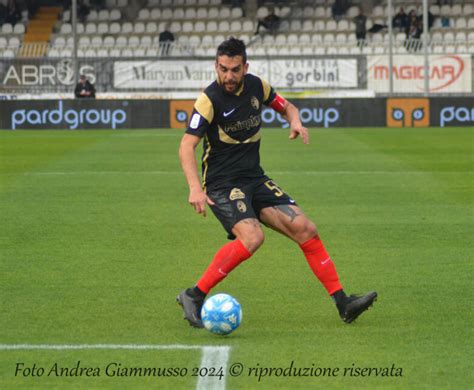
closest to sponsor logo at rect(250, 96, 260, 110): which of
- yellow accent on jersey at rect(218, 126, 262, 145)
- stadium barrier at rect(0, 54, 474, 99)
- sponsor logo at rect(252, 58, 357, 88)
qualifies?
yellow accent on jersey at rect(218, 126, 262, 145)

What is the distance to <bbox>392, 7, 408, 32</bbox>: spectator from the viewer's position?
40781mm

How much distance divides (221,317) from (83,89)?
29.3 metres

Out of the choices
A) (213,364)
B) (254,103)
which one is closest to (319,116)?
(254,103)

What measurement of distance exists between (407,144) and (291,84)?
43.3 ft

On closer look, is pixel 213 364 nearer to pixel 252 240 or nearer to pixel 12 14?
pixel 252 240

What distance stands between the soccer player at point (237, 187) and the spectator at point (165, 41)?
107ft

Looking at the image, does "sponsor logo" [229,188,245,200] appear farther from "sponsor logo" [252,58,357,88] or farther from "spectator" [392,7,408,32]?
"spectator" [392,7,408,32]

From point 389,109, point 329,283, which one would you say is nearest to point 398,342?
point 329,283

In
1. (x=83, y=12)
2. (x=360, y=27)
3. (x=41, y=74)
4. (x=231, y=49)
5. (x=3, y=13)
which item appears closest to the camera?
(x=231, y=49)

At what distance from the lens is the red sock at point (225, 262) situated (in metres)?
7.39

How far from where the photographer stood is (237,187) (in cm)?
754

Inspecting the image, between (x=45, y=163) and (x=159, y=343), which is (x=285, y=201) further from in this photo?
(x=45, y=163)

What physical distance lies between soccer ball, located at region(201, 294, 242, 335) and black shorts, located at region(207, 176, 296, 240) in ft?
1.97

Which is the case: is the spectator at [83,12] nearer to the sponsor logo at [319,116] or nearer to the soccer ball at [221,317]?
the sponsor logo at [319,116]
